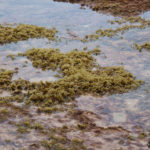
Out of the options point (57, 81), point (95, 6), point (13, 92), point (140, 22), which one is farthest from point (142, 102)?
point (95, 6)

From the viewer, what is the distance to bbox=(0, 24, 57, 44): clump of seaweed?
34.0 feet

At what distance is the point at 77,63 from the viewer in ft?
27.9

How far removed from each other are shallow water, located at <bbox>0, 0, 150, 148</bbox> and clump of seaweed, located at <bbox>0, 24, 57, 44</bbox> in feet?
1.36

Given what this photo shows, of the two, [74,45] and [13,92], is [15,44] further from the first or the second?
[13,92]

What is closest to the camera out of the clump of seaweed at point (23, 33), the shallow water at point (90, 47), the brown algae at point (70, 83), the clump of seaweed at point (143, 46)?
the shallow water at point (90, 47)

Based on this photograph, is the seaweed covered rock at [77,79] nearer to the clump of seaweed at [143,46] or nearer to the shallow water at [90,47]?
the shallow water at [90,47]

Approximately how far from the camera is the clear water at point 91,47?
20.7ft

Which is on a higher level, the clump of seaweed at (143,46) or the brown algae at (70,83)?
the clump of seaweed at (143,46)

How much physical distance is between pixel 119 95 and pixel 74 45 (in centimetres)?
380

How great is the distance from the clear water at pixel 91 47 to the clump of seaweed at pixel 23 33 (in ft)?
1.28

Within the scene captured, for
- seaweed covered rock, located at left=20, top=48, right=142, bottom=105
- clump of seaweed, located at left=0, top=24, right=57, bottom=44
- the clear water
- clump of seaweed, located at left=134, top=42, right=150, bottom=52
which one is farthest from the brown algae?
clump of seaweed, located at left=0, top=24, right=57, bottom=44

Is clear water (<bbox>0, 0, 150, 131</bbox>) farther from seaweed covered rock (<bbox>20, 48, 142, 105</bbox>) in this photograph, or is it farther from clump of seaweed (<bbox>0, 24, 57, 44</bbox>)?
clump of seaweed (<bbox>0, 24, 57, 44</bbox>)

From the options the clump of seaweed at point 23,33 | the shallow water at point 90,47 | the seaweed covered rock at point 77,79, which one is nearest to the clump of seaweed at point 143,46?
the shallow water at point 90,47

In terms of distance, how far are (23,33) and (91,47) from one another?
126 inches
